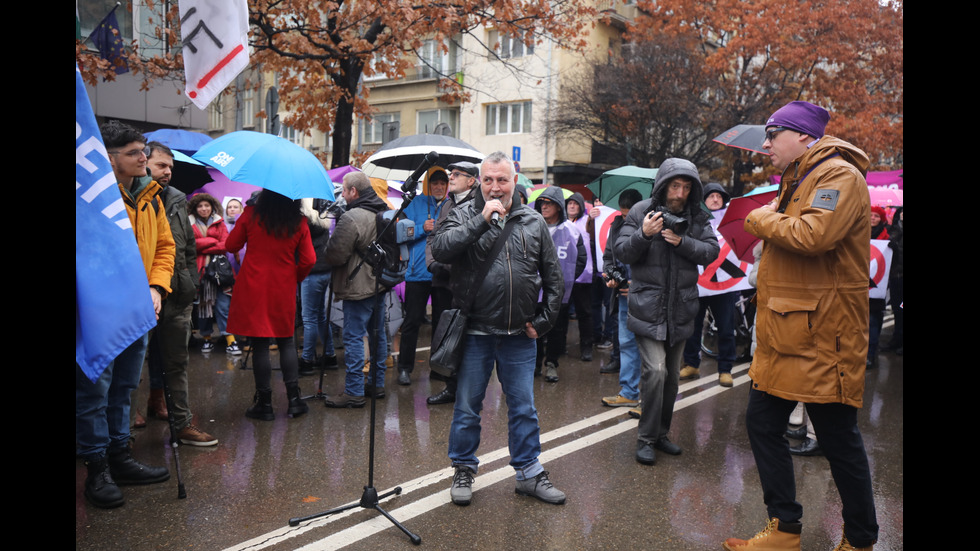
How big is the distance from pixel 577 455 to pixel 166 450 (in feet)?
9.62

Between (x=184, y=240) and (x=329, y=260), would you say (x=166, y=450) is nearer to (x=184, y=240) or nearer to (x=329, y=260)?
(x=184, y=240)

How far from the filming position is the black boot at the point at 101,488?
4.21 m

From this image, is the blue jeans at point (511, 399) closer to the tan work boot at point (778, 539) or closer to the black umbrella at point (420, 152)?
the tan work boot at point (778, 539)

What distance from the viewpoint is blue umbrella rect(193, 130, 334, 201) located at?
210 inches

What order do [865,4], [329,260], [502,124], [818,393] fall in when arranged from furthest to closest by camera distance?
[502,124] → [865,4] → [329,260] → [818,393]

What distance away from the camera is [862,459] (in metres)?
3.58

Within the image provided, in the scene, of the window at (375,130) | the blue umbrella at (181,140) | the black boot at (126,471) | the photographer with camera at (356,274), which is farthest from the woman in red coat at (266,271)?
the window at (375,130)

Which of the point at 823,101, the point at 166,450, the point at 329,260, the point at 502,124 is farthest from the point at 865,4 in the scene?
the point at 166,450

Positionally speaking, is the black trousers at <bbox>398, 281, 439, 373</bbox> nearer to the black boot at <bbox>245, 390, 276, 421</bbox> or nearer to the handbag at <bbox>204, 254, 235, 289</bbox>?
the black boot at <bbox>245, 390, 276, 421</bbox>

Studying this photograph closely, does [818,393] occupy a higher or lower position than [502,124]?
lower

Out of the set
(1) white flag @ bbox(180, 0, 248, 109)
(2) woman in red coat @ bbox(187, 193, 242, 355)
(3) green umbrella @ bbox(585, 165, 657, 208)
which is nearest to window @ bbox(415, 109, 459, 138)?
(3) green umbrella @ bbox(585, 165, 657, 208)

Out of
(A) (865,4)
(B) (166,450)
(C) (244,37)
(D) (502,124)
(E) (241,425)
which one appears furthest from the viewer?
(D) (502,124)

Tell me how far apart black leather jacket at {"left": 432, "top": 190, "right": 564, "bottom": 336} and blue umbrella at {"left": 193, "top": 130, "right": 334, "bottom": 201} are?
1.47 meters

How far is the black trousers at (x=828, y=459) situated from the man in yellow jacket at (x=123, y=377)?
3.40 meters
